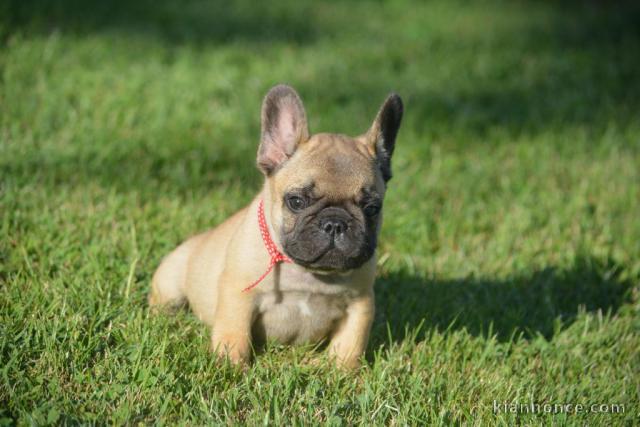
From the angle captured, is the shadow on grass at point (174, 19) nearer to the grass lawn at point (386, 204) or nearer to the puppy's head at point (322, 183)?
the grass lawn at point (386, 204)

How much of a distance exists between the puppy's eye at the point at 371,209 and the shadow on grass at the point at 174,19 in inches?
217

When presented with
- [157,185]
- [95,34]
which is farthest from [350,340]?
[95,34]

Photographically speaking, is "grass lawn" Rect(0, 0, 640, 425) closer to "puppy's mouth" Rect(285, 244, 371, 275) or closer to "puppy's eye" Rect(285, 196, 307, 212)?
"puppy's mouth" Rect(285, 244, 371, 275)

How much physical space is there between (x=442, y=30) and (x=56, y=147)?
653cm

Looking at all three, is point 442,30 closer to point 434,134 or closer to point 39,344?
point 434,134

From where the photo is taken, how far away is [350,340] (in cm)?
385

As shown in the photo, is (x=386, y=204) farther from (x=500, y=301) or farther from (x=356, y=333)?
(x=356, y=333)

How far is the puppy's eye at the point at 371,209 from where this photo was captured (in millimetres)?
3660

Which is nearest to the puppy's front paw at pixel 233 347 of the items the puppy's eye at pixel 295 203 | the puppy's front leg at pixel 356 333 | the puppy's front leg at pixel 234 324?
the puppy's front leg at pixel 234 324

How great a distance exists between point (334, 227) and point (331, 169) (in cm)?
32

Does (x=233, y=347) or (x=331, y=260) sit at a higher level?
(x=331, y=260)

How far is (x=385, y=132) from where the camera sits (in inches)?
154

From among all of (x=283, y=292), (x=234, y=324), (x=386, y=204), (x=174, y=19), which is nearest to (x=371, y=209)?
(x=283, y=292)

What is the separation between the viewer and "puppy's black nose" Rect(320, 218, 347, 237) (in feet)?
11.4
